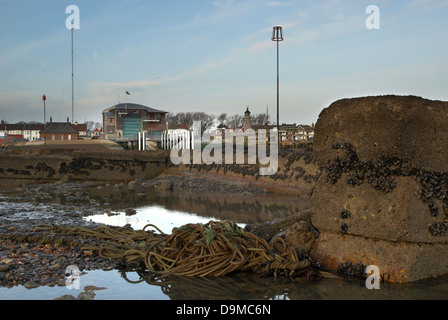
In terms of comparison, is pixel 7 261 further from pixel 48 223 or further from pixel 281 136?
pixel 281 136

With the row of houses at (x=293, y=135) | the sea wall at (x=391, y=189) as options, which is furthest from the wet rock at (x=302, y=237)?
the row of houses at (x=293, y=135)

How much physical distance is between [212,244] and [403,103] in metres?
2.67

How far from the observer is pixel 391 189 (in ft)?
14.8

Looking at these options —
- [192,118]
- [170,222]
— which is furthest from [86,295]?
[192,118]

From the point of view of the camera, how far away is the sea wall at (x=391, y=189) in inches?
174

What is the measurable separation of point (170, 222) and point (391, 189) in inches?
201

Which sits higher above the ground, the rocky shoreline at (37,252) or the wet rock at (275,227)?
the wet rock at (275,227)

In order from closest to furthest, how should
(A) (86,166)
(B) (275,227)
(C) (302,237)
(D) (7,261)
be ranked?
1. (D) (7,261)
2. (C) (302,237)
3. (B) (275,227)
4. (A) (86,166)

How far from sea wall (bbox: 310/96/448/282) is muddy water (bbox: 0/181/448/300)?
11.4 inches

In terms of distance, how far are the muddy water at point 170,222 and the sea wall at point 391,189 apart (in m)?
0.29

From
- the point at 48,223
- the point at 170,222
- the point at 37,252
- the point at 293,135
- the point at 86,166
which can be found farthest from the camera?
the point at 293,135

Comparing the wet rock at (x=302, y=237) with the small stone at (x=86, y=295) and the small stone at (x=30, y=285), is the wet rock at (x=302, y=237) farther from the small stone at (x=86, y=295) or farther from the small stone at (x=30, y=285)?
the small stone at (x=30, y=285)

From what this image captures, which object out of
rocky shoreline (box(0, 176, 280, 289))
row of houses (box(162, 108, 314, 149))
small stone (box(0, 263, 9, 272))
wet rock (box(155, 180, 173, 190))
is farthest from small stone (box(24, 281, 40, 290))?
row of houses (box(162, 108, 314, 149))

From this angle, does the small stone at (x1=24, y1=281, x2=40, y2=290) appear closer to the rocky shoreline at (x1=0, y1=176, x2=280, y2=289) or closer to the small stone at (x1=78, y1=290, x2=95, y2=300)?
the rocky shoreline at (x1=0, y1=176, x2=280, y2=289)
